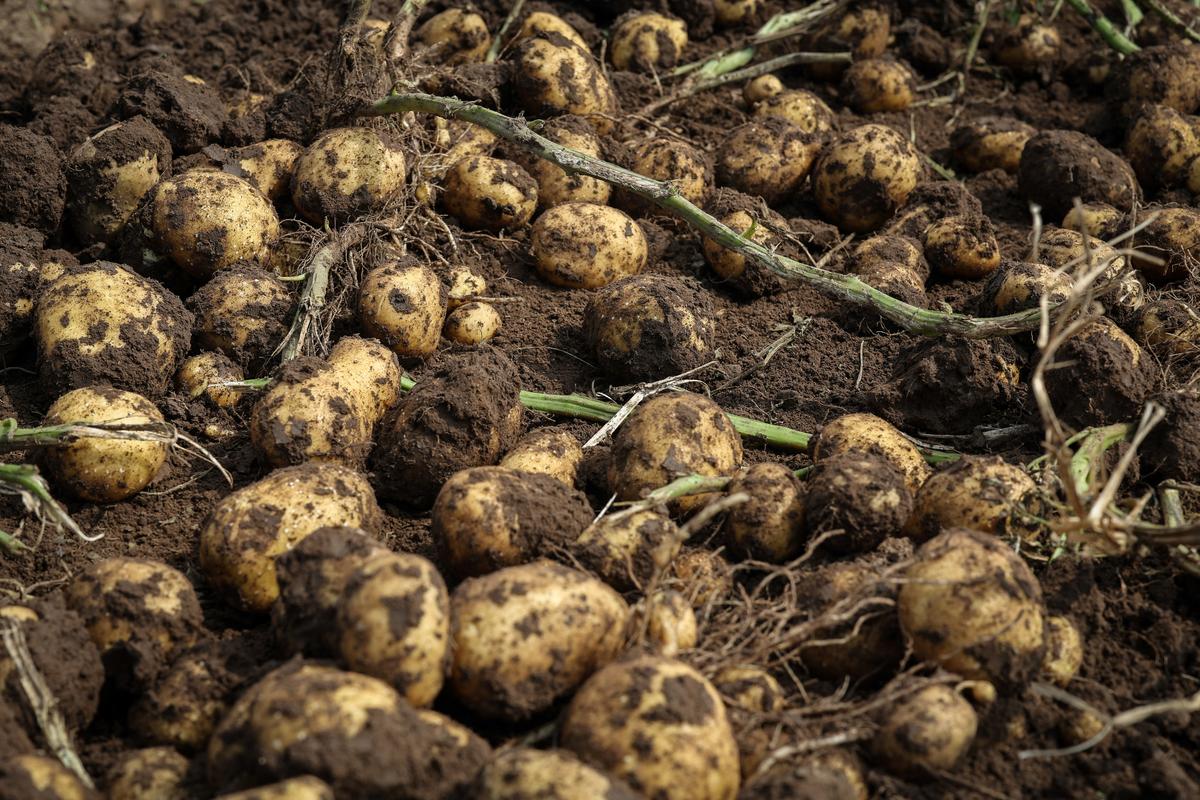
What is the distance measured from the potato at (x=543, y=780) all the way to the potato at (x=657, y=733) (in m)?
0.07

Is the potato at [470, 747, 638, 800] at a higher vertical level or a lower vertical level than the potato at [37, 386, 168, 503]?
higher

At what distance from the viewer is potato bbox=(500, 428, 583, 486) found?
300 centimetres

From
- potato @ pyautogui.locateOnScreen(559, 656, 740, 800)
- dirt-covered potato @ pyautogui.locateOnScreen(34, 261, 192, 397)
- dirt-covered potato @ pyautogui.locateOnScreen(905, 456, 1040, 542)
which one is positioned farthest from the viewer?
dirt-covered potato @ pyautogui.locateOnScreen(34, 261, 192, 397)

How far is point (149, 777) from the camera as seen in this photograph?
7.12 feet

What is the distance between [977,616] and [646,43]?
10.7ft

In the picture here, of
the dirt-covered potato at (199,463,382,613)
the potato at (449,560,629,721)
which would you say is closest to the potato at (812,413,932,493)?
the potato at (449,560,629,721)

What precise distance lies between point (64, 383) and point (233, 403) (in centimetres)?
47

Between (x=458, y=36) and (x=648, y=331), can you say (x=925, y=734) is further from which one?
(x=458, y=36)

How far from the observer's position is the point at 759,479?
2840 millimetres

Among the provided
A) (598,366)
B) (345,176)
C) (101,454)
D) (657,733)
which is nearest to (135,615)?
(101,454)

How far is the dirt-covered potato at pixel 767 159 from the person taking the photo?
4230 mm

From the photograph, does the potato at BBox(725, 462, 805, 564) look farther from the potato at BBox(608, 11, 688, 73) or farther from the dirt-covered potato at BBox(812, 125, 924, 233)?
the potato at BBox(608, 11, 688, 73)

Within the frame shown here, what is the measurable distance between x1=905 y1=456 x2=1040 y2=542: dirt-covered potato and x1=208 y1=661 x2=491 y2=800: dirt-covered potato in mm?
1304

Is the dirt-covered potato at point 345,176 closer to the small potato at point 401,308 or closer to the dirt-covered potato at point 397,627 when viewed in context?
the small potato at point 401,308
